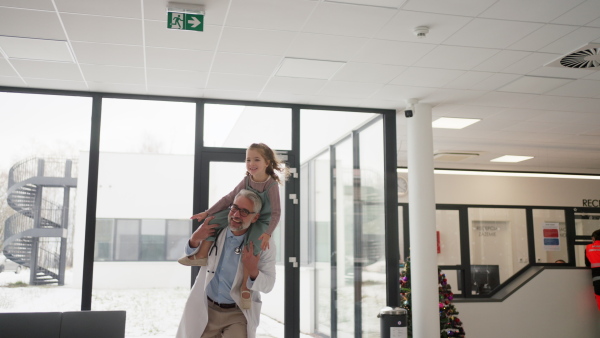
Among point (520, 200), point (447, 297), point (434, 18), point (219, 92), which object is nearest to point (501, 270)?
point (520, 200)

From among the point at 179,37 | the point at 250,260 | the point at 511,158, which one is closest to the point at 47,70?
the point at 179,37

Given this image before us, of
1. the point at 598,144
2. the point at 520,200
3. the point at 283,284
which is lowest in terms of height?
the point at 283,284

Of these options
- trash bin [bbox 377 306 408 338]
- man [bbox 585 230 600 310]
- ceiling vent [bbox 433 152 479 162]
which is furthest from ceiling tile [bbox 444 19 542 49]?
ceiling vent [bbox 433 152 479 162]

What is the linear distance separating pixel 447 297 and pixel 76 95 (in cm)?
520

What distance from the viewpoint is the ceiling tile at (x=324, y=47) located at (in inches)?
199

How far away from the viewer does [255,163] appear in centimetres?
336

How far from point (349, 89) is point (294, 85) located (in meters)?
0.65

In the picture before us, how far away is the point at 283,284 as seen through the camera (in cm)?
698

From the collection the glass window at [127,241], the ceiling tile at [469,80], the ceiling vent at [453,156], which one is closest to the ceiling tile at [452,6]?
the ceiling tile at [469,80]

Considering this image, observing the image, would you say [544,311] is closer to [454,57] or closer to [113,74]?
[454,57]

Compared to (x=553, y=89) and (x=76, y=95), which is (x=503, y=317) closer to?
(x=553, y=89)

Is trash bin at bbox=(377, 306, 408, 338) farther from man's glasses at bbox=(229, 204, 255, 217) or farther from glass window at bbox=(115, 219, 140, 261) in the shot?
man's glasses at bbox=(229, 204, 255, 217)

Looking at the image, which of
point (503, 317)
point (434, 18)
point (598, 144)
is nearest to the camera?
point (434, 18)

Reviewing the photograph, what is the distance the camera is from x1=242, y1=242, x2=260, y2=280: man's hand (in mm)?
3076
